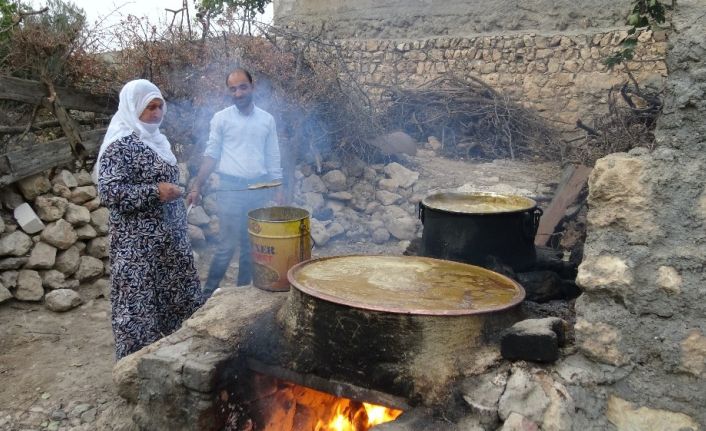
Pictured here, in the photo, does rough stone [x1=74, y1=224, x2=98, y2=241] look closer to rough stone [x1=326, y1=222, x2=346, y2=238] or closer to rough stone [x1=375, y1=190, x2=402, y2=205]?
rough stone [x1=326, y1=222, x2=346, y2=238]

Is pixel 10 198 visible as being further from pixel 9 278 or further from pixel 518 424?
pixel 518 424

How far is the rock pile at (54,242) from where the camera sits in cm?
497

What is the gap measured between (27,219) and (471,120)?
7.18 meters

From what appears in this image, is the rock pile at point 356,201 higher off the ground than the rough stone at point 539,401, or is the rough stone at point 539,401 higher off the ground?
the rough stone at point 539,401

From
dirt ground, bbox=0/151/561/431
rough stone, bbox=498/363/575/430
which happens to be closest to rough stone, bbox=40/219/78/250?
dirt ground, bbox=0/151/561/431

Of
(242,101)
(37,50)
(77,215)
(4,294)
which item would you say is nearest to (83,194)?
(77,215)

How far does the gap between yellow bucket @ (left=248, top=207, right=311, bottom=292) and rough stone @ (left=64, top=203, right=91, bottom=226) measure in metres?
3.09

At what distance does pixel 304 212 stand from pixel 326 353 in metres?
1.17

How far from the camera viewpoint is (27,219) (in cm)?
511

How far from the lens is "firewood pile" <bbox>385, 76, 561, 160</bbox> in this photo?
9.39 metres

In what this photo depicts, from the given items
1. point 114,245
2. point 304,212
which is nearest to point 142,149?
point 114,245

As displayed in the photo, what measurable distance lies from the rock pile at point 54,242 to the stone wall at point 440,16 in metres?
5.36

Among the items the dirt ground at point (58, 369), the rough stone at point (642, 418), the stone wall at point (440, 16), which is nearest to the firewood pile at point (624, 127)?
the stone wall at point (440, 16)

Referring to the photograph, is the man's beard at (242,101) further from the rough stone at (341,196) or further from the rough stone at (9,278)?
the rough stone at (341,196)
